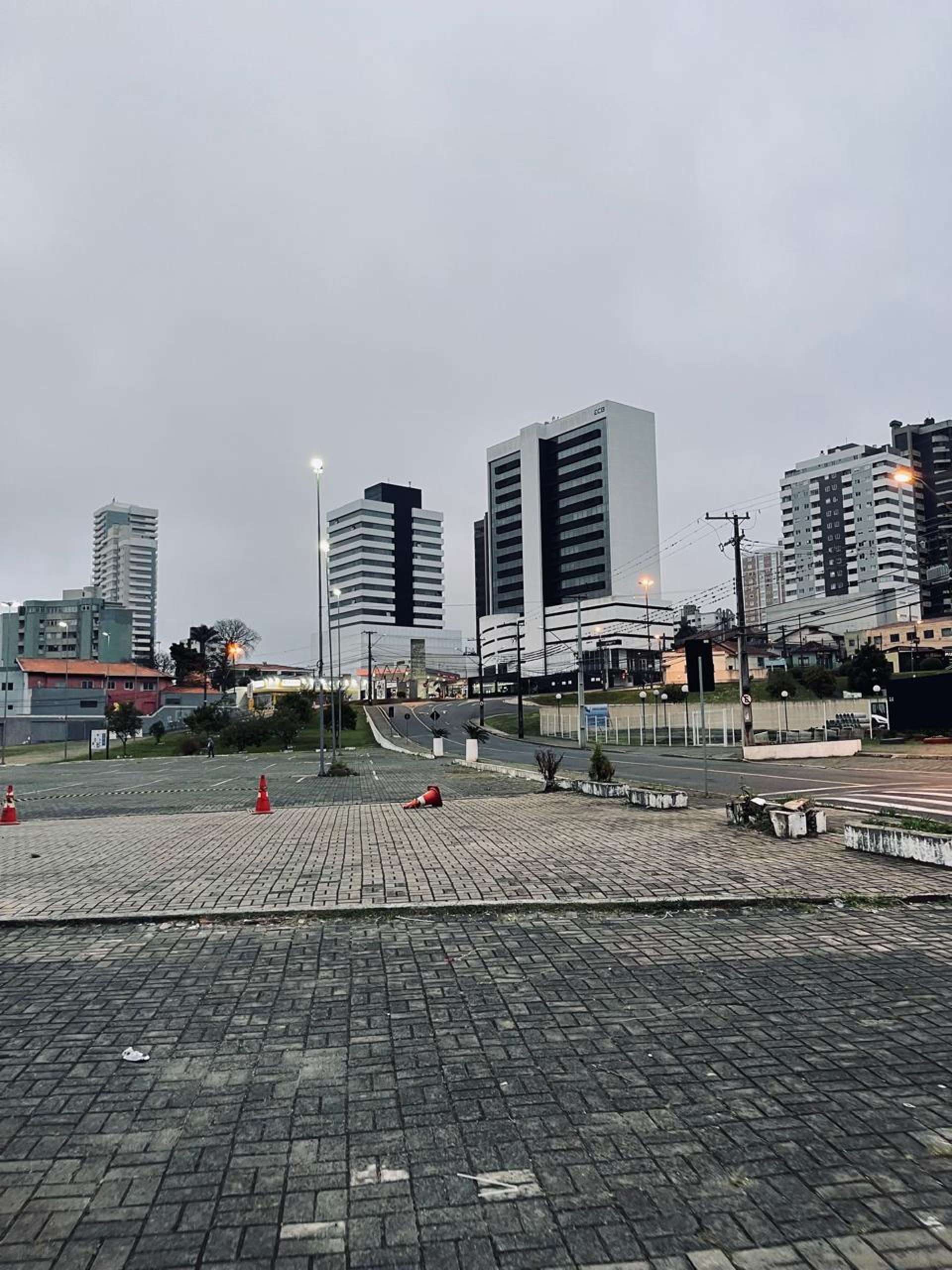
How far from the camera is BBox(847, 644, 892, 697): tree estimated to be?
2564 inches

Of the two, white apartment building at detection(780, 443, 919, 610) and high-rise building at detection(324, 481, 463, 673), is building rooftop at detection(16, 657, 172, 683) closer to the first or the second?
high-rise building at detection(324, 481, 463, 673)

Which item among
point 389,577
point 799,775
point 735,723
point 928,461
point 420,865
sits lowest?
point 799,775

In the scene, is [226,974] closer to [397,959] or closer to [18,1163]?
[397,959]

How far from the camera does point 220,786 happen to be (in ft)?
81.9

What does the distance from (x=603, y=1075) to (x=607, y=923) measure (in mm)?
2961

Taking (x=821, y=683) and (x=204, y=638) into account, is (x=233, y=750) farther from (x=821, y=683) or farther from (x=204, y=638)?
(x=204, y=638)

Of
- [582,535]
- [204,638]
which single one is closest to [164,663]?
[204,638]

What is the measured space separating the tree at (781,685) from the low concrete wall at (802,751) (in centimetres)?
3095

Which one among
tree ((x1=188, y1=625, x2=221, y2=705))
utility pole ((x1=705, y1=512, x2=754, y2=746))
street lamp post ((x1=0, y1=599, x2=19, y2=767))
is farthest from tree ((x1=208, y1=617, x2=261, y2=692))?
utility pole ((x1=705, y1=512, x2=754, y2=746))

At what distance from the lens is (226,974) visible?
18.3 feet

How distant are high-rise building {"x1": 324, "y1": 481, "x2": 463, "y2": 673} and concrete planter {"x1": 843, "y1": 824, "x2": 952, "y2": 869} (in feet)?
527

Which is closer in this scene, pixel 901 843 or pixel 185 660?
pixel 901 843

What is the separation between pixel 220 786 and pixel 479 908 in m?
19.8

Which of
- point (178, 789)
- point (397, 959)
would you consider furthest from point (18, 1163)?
point (178, 789)
